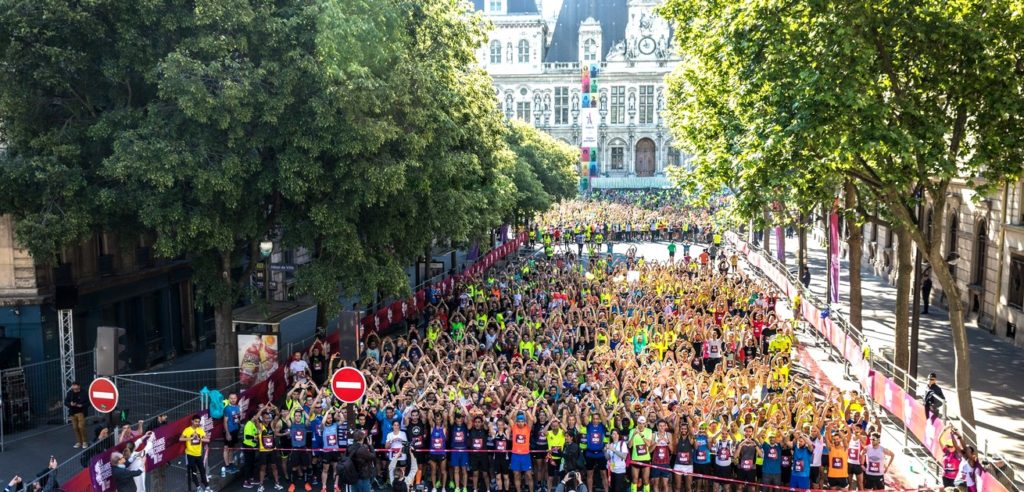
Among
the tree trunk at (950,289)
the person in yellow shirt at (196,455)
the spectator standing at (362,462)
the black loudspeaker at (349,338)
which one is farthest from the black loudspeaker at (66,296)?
the tree trunk at (950,289)

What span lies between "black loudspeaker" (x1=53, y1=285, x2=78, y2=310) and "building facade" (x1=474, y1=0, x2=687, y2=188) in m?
79.1

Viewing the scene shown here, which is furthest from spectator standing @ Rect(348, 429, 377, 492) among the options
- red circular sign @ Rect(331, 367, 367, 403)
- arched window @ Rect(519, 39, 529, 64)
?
arched window @ Rect(519, 39, 529, 64)

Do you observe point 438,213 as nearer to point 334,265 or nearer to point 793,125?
point 334,265

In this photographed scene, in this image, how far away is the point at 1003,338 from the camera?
26203 millimetres

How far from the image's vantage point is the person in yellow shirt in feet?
46.2

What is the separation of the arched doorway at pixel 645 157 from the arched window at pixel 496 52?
1969 centimetres

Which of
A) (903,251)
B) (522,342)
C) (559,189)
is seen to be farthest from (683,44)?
(559,189)

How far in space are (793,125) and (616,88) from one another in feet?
279

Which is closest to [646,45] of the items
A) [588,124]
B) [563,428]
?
[588,124]

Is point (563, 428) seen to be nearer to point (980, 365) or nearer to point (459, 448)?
point (459, 448)

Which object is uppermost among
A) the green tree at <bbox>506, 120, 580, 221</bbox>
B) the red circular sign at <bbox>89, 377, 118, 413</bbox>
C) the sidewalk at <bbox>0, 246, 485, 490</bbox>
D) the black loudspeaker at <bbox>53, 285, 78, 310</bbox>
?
the green tree at <bbox>506, 120, 580, 221</bbox>

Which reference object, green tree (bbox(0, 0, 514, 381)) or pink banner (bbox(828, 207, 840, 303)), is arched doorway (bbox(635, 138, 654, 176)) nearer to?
pink banner (bbox(828, 207, 840, 303))

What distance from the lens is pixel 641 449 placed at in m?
13.5

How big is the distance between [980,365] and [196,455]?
20626 mm
